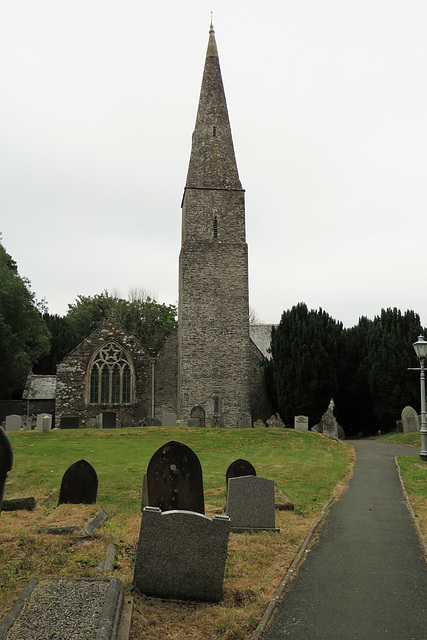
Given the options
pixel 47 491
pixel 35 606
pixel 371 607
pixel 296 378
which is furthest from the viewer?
pixel 296 378

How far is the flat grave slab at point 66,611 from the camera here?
3.89 meters

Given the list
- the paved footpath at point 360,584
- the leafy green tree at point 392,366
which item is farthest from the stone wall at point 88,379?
the paved footpath at point 360,584

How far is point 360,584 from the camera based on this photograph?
566 centimetres

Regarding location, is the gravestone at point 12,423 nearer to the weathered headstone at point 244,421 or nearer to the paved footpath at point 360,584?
the weathered headstone at point 244,421

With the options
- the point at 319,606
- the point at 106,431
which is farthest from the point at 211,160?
the point at 319,606

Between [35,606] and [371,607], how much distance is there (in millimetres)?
3112

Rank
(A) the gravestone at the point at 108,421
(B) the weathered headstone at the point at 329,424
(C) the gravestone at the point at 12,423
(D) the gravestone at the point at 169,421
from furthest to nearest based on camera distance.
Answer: (B) the weathered headstone at the point at 329,424 → (A) the gravestone at the point at 108,421 → (D) the gravestone at the point at 169,421 → (C) the gravestone at the point at 12,423

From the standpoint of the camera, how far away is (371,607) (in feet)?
16.6

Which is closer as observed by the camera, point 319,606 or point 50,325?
point 319,606

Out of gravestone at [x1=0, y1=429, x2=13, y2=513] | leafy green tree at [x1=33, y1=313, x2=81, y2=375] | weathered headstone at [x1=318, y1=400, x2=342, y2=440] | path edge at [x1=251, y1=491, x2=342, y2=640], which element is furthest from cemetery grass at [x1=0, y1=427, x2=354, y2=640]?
leafy green tree at [x1=33, y1=313, x2=81, y2=375]

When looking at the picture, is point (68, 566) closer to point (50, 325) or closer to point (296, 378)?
point (296, 378)

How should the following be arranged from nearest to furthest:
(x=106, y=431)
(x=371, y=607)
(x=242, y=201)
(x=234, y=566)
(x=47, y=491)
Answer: (x=371, y=607) → (x=234, y=566) → (x=47, y=491) → (x=106, y=431) → (x=242, y=201)

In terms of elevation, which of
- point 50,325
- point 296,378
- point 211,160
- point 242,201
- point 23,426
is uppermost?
point 211,160

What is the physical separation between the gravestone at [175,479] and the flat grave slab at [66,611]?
7.06 ft
